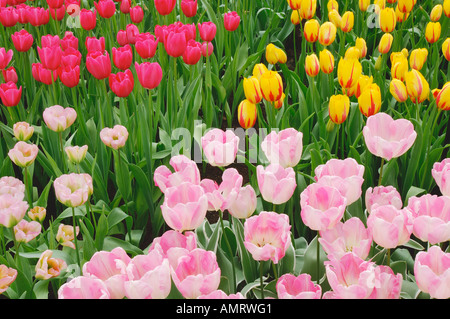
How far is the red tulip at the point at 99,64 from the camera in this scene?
196 cm

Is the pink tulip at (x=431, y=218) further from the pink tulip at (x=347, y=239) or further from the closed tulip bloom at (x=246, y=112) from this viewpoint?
the closed tulip bloom at (x=246, y=112)

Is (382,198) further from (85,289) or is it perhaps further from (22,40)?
(22,40)

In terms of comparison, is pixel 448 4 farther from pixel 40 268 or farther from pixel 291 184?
pixel 40 268

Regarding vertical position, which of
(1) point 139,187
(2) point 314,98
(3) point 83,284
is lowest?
(1) point 139,187

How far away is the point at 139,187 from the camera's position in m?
1.95

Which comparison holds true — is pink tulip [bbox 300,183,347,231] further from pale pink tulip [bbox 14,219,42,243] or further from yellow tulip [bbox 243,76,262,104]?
pale pink tulip [bbox 14,219,42,243]

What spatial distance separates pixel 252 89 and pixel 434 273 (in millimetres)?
917

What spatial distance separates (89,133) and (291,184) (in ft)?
4.10

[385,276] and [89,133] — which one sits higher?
[385,276]

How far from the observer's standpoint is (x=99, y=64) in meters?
1.97

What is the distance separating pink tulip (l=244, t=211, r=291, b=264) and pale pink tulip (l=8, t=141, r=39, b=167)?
78cm

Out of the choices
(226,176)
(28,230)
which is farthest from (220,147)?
(28,230)

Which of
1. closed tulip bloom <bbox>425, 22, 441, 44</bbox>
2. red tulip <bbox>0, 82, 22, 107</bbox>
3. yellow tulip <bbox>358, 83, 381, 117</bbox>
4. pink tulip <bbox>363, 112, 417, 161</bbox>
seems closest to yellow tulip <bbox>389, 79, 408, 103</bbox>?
yellow tulip <bbox>358, 83, 381, 117</bbox>
